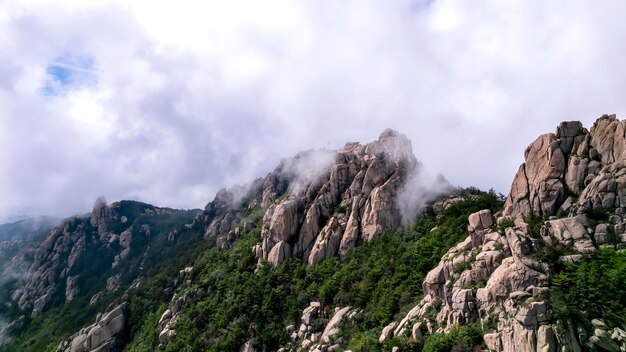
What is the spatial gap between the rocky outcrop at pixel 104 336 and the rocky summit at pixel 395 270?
0.36 m

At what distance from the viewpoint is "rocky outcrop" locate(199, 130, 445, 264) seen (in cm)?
10506

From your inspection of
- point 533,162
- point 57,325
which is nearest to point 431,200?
point 533,162

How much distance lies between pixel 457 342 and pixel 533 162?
36.0m

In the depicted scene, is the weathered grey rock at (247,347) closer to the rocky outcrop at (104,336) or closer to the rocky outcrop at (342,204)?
the rocky outcrop at (342,204)

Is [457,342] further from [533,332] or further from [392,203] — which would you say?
[392,203]

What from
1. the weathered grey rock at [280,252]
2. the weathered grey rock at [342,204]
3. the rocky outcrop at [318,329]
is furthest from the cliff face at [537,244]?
the weathered grey rock at [280,252]

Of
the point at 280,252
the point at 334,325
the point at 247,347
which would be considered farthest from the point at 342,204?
the point at 247,347

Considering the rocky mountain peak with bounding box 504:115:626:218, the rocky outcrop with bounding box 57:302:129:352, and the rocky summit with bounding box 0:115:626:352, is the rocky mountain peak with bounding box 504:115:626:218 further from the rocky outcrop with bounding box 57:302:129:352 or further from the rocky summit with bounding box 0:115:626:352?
the rocky outcrop with bounding box 57:302:129:352

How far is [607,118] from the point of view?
6900 centimetres

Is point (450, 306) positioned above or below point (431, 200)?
below

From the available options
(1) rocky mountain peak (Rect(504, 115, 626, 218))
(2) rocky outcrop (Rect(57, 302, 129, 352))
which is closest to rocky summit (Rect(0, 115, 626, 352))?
(1) rocky mountain peak (Rect(504, 115, 626, 218))

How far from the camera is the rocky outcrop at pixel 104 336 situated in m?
120

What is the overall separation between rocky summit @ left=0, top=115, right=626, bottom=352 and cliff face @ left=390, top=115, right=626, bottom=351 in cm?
20

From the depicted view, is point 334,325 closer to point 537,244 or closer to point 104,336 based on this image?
point 537,244
